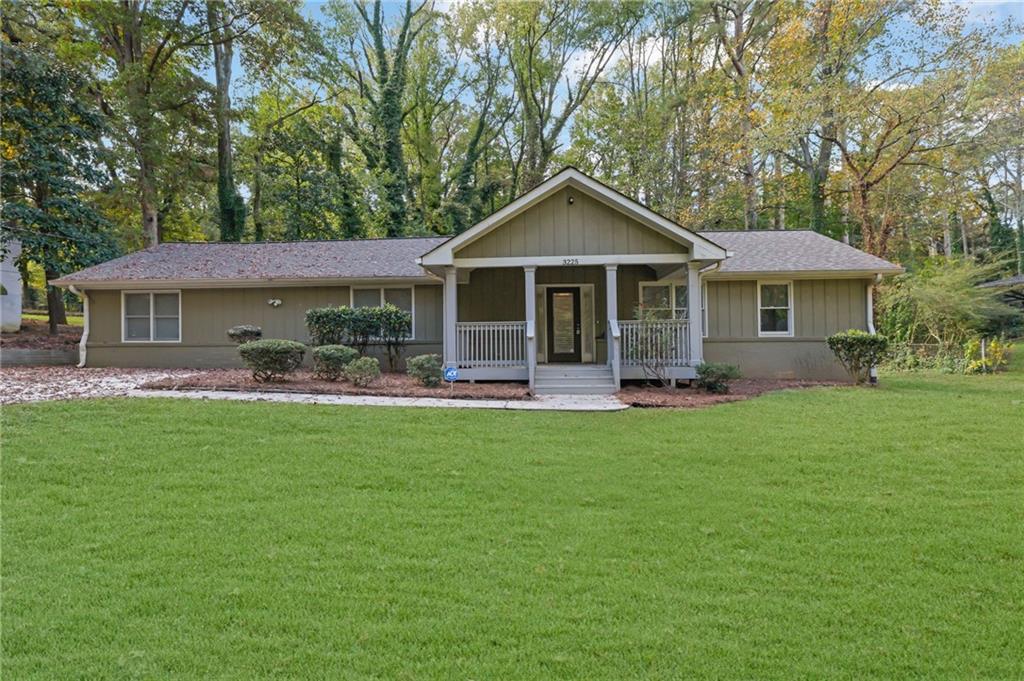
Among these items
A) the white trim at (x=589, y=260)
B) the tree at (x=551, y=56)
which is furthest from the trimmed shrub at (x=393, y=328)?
the tree at (x=551, y=56)

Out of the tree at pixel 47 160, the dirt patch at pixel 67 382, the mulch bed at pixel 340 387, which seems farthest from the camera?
the tree at pixel 47 160

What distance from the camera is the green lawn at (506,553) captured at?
280 cm

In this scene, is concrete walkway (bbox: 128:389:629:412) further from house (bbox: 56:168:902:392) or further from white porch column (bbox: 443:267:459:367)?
white porch column (bbox: 443:267:459:367)

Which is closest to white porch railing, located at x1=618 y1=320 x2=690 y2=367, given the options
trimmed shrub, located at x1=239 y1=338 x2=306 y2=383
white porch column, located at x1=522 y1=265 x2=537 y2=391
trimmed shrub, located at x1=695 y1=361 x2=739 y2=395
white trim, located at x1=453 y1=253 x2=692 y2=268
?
trimmed shrub, located at x1=695 y1=361 x2=739 y2=395

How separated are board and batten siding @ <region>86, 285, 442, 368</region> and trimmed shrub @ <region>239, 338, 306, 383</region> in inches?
150

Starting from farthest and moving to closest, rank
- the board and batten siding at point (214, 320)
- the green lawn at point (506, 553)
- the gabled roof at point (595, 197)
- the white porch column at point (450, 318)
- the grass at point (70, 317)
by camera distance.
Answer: the grass at point (70, 317), the board and batten siding at point (214, 320), the white porch column at point (450, 318), the gabled roof at point (595, 197), the green lawn at point (506, 553)

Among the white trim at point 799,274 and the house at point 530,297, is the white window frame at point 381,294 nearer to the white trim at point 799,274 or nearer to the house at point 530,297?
the house at point 530,297

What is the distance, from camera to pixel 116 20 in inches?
806

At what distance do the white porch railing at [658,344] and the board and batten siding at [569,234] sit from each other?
1588 millimetres

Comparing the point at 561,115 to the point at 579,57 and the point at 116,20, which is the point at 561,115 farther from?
the point at 116,20

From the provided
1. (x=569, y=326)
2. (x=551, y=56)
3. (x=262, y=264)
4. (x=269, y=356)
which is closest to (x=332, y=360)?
(x=269, y=356)

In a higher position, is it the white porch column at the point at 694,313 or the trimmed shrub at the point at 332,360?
the white porch column at the point at 694,313

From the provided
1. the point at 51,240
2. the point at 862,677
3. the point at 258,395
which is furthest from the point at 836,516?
the point at 51,240

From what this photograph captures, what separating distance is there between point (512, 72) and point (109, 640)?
1367 inches
